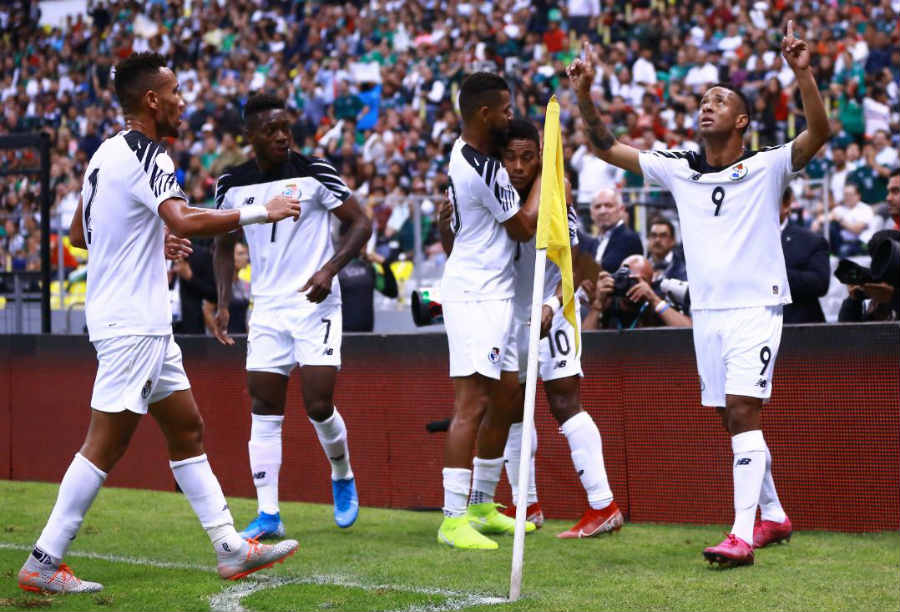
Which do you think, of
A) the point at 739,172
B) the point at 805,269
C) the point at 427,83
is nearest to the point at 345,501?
the point at 739,172

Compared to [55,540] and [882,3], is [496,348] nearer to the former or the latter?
[55,540]

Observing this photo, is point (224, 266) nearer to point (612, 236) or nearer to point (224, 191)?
point (224, 191)

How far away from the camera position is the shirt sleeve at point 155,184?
18.7 feet

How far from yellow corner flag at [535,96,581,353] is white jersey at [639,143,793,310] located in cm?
77

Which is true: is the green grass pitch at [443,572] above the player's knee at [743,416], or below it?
below

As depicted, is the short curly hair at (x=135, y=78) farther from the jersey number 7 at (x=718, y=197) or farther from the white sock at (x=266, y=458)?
the jersey number 7 at (x=718, y=197)

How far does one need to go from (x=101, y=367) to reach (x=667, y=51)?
51.0 feet

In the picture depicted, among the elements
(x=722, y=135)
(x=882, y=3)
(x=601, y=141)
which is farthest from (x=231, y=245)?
(x=882, y=3)

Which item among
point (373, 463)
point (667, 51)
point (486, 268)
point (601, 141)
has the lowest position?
point (373, 463)

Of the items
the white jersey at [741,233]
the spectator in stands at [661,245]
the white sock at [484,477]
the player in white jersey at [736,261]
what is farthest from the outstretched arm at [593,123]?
the spectator in stands at [661,245]

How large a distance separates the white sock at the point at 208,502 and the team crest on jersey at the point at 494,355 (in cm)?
178

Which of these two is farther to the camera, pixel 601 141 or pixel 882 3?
pixel 882 3

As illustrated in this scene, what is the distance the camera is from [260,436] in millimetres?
7477

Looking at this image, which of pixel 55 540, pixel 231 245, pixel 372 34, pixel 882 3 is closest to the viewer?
pixel 55 540
